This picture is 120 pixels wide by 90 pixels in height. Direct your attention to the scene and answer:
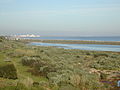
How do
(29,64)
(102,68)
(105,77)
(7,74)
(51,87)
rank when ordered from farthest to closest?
(102,68) < (29,64) < (105,77) < (7,74) < (51,87)

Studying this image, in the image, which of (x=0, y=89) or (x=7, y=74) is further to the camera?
(x=7, y=74)

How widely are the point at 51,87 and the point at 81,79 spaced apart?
205 centimetres

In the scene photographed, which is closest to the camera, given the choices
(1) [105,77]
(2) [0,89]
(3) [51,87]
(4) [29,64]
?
(2) [0,89]

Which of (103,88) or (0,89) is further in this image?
(103,88)

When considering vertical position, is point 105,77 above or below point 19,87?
below

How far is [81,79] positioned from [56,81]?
1.50 m

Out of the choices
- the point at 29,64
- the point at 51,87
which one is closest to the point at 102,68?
the point at 29,64

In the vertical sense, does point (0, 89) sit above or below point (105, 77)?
above

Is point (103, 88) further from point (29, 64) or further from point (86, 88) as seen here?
point (29, 64)

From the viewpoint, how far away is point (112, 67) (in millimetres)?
19781

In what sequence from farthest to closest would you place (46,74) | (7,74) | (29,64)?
1. (29,64)
2. (46,74)
3. (7,74)


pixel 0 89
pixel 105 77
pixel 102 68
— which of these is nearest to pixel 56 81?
pixel 0 89

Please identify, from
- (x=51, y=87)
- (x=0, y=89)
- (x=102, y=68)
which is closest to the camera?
(x=0, y=89)

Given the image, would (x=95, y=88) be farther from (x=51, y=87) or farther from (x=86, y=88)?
(x=51, y=87)
